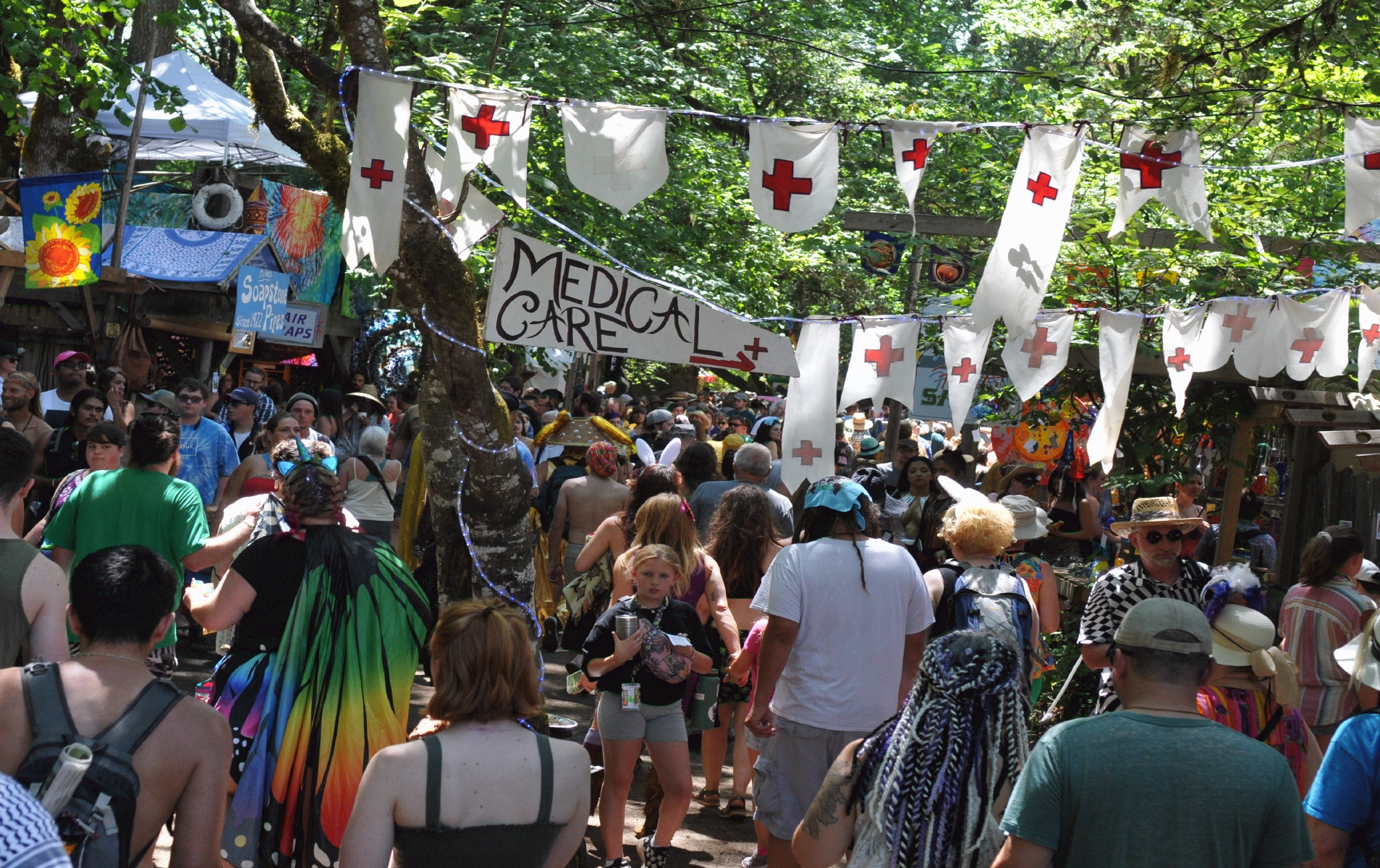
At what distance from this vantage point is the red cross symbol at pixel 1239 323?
311 inches

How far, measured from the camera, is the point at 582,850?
219 inches

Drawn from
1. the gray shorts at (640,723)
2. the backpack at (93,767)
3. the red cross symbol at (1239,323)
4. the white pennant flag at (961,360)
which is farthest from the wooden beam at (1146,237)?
the backpack at (93,767)

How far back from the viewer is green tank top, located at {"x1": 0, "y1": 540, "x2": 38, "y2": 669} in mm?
3773

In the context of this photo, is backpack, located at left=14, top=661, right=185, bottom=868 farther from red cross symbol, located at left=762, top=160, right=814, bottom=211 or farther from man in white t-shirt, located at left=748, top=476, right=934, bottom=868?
red cross symbol, located at left=762, top=160, right=814, bottom=211

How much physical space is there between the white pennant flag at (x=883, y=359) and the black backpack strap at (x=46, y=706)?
205 inches

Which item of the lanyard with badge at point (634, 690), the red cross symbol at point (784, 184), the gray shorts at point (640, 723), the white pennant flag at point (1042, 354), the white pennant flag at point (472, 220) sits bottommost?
the gray shorts at point (640, 723)

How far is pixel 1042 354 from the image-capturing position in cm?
761

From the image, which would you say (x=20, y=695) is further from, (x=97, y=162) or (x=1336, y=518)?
(x=97, y=162)

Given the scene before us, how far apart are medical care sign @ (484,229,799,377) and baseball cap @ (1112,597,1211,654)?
10.4 feet

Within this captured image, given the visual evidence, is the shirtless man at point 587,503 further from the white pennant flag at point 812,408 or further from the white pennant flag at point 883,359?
the white pennant flag at point 883,359

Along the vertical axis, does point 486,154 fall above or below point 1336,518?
above

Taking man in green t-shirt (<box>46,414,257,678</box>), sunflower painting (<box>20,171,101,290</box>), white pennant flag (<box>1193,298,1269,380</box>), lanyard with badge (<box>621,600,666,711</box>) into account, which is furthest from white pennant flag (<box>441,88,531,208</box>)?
sunflower painting (<box>20,171,101,290</box>)

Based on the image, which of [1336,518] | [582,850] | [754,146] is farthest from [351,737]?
[1336,518]

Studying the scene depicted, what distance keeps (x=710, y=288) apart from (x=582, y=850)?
915cm
